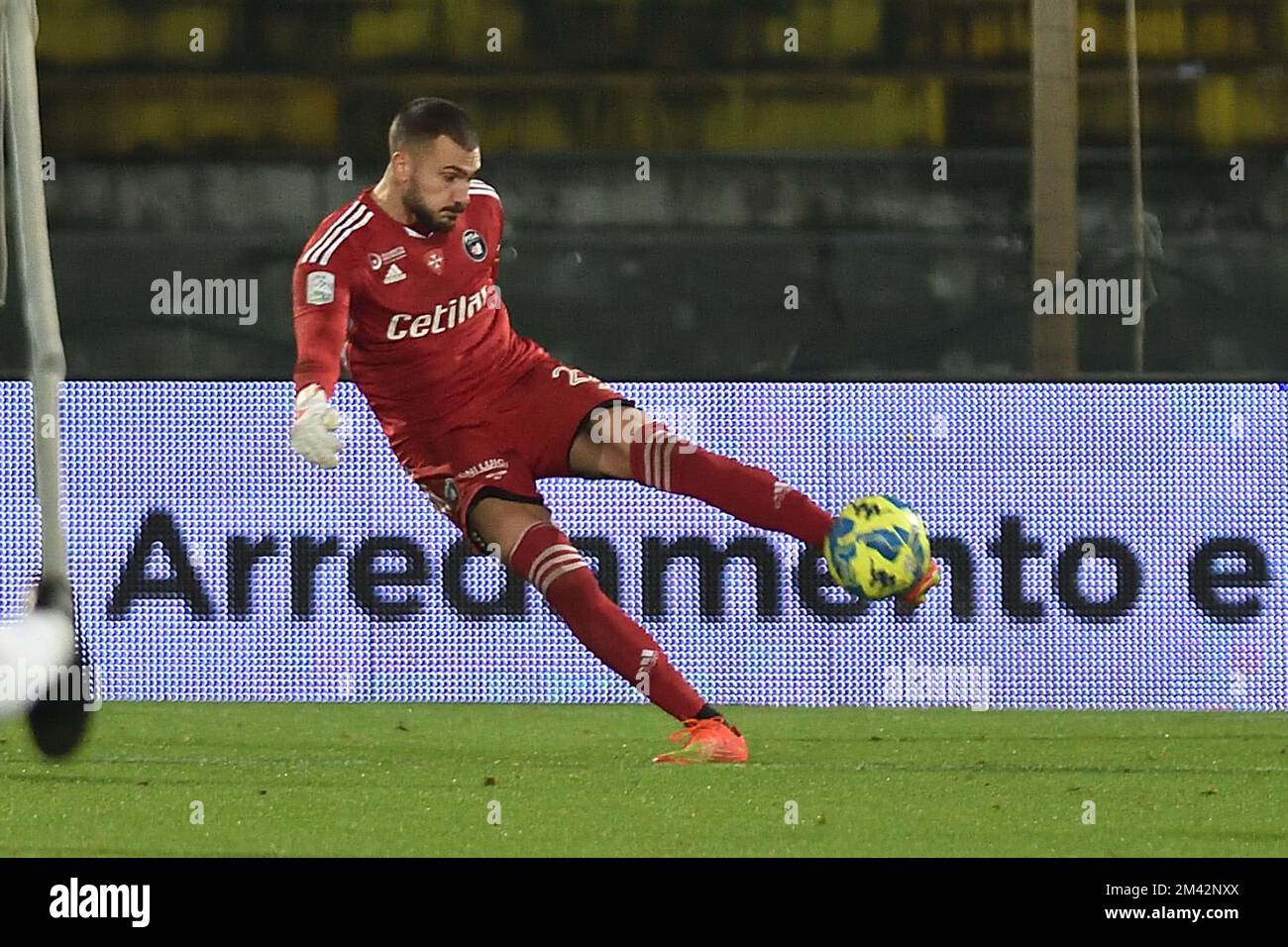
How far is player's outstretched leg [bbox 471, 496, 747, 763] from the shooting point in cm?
642

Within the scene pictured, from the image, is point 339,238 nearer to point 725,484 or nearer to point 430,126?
point 430,126

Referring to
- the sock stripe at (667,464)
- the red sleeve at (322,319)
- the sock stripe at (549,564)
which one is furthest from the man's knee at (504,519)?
the red sleeve at (322,319)

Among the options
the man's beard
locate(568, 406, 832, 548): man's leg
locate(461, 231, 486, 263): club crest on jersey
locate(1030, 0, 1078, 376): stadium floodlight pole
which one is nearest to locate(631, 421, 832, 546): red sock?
locate(568, 406, 832, 548): man's leg

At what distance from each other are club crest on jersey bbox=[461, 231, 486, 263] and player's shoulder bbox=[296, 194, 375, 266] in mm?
280

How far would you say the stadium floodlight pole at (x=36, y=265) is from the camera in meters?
6.96

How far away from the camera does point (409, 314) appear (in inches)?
264

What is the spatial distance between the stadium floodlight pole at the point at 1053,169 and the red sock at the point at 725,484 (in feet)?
7.32

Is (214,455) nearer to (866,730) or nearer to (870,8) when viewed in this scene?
(866,730)

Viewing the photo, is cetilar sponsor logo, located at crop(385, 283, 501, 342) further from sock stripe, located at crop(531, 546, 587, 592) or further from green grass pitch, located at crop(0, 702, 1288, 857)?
green grass pitch, located at crop(0, 702, 1288, 857)

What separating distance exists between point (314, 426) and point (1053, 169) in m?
3.96

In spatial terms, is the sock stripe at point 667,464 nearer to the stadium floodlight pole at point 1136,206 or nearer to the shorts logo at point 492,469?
the shorts logo at point 492,469

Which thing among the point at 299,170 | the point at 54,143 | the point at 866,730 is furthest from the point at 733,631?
the point at 54,143

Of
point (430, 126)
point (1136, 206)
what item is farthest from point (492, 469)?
point (1136, 206)

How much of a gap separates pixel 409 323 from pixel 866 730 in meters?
1.71
